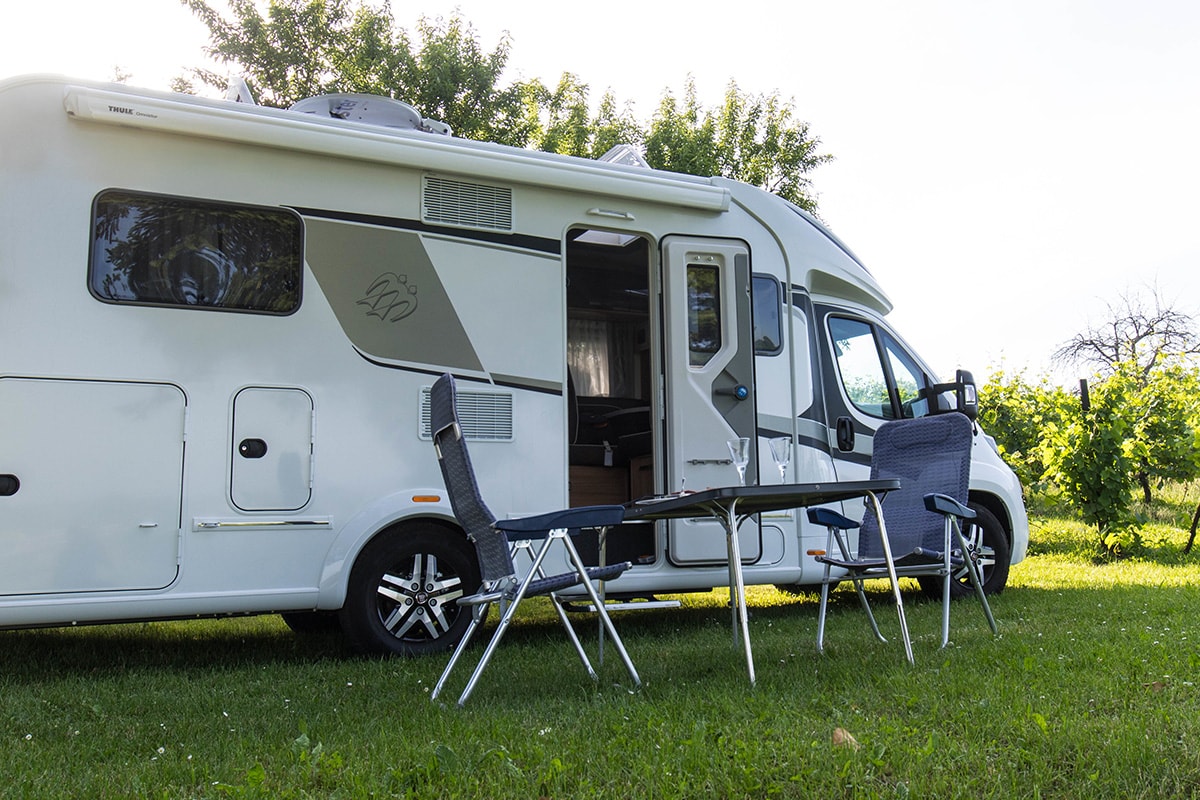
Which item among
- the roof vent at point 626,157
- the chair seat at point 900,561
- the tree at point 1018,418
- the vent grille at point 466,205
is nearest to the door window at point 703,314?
A: the roof vent at point 626,157

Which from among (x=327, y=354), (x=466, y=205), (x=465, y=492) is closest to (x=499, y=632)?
(x=465, y=492)

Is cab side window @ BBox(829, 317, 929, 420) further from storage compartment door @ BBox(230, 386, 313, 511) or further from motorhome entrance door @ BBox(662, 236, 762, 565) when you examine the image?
storage compartment door @ BBox(230, 386, 313, 511)

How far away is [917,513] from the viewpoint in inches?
211

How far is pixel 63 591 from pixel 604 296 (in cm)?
417

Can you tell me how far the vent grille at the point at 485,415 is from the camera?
5.21 meters

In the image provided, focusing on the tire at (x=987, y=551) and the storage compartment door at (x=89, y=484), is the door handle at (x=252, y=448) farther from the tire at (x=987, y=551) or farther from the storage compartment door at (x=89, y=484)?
the tire at (x=987, y=551)

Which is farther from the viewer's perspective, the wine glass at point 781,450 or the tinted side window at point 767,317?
the tinted side window at point 767,317

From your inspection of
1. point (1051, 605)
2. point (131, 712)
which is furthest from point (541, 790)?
point (1051, 605)

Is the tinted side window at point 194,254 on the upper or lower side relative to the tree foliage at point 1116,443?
upper

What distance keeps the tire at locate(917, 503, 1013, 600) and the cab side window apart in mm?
783

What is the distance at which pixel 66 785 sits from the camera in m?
2.76

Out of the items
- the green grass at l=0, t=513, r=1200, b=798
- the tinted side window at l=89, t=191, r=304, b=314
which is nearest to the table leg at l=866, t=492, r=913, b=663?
the green grass at l=0, t=513, r=1200, b=798

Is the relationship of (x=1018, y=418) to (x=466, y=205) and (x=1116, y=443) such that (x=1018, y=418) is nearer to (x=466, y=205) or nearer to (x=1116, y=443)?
(x=1116, y=443)

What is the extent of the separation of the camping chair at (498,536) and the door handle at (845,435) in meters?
2.73
